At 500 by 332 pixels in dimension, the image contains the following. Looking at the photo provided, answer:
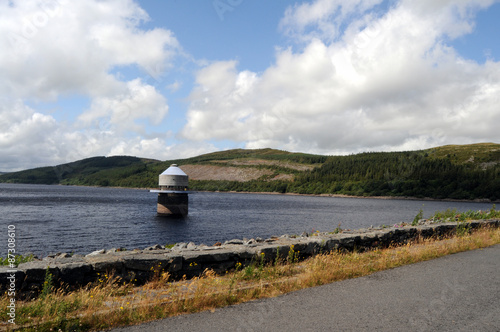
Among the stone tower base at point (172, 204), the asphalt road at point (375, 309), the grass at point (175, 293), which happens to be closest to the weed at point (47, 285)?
the grass at point (175, 293)

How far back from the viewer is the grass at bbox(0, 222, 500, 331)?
5.66 m

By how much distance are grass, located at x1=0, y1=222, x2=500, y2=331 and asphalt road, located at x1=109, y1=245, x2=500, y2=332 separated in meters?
0.27

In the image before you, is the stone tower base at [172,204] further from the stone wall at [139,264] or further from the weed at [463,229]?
the stone wall at [139,264]

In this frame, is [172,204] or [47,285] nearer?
[47,285]

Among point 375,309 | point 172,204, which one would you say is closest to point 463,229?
point 375,309

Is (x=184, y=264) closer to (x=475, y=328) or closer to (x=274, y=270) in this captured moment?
(x=274, y=270)

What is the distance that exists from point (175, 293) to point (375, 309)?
4188 mm

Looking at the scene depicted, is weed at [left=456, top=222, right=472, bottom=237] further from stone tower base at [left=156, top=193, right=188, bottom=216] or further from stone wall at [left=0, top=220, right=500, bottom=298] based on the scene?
stone tower base at [left=156, top=193, right=188, bottom=216]

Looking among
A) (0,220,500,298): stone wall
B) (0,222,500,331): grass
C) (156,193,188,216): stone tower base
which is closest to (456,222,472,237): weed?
(0,222,500,331): grass

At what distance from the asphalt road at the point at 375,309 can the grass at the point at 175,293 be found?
0.27 metres

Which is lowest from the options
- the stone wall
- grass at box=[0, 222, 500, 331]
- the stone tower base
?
the stone tower base

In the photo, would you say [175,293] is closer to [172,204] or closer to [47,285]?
[47,285]

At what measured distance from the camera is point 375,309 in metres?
6.75

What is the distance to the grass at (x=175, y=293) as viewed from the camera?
5.66 metres
